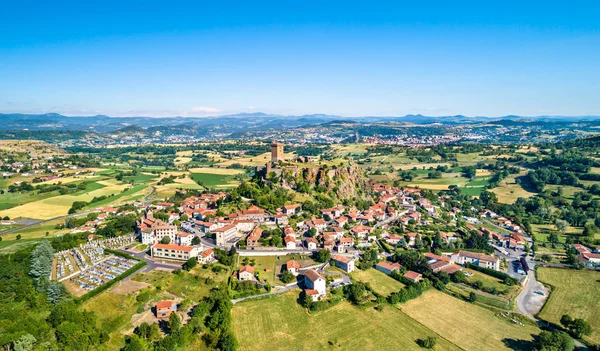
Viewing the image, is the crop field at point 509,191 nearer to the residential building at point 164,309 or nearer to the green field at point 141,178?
the residential building at point 164,309

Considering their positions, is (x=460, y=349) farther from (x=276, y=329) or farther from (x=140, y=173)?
(x=140, y=173)

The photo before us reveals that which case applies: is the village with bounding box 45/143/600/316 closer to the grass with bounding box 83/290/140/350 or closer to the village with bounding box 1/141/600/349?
the village with bounding box 1/141/600/349

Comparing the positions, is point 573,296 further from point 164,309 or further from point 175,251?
point 175,251

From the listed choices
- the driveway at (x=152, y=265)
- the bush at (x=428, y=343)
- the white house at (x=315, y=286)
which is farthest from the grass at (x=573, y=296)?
the driveway at (x=152, y=265)

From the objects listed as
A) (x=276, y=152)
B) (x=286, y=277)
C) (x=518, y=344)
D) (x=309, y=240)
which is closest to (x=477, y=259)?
(x=518, y=344)

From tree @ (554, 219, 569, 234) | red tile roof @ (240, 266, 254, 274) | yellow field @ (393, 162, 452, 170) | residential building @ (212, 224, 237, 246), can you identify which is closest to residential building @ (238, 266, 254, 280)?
red tile roof @ (240, 266, 254, 274)
